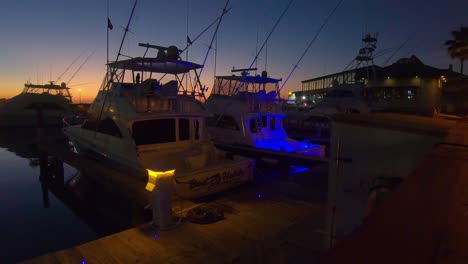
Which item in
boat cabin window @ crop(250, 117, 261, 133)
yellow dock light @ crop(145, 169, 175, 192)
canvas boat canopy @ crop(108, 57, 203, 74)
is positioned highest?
canvas boat canopy @ crop(108, 57, 203, 74)

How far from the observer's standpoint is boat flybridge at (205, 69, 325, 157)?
13.8 metres

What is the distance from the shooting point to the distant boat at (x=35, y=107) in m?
29.8

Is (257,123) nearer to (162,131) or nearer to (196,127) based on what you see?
(196,127)

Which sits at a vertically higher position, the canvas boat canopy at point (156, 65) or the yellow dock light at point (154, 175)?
the canvas boat canopy at point (156, 65)

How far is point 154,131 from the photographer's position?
30.5 feet

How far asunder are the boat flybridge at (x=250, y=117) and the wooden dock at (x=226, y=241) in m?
6.69

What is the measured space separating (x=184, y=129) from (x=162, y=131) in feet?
2.62

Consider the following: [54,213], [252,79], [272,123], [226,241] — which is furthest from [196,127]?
[252,79]

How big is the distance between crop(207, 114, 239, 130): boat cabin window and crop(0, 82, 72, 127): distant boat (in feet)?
72.2

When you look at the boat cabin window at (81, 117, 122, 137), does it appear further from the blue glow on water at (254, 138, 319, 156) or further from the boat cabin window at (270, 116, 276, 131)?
the boat cabin window at (270, 116, 276, 131)

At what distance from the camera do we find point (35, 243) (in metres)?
8.14

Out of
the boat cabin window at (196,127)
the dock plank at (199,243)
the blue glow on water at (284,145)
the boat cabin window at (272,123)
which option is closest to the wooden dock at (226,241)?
the dock plank at (199,243)

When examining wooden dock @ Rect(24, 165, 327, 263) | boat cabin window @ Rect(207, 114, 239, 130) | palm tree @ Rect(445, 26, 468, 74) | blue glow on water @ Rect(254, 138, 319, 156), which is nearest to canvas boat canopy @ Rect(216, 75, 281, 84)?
boat cabin window @ Rect(207, 114, 239, 130)

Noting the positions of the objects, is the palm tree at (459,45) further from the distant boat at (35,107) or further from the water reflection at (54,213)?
the distant boat at (35,107)
